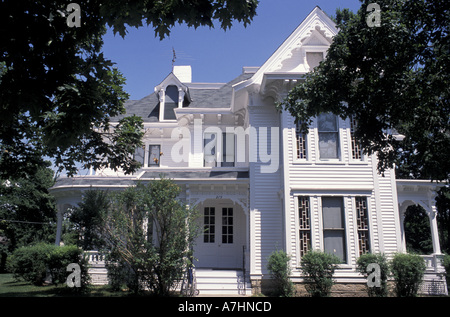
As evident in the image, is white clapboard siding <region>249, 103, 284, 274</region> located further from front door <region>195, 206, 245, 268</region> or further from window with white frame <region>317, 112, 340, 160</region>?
front door <region>195, 206, 245, 268</region>

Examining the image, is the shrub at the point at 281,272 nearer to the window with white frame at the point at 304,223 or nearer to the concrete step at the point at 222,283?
the window with white frame at the point at 304,223

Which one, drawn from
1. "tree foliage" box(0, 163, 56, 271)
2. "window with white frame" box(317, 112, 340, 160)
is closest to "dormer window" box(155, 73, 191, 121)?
"window with white frame" box(317, 112, 340, 160)

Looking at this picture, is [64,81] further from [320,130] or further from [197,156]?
[197,156]

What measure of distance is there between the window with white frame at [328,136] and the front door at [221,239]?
501 centimetres

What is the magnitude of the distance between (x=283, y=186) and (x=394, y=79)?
248 inches

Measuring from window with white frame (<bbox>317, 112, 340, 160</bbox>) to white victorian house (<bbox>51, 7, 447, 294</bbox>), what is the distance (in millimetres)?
39

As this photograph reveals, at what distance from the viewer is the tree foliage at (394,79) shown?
26.8 feet

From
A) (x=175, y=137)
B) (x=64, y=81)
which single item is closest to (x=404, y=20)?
(x=64, y=81)

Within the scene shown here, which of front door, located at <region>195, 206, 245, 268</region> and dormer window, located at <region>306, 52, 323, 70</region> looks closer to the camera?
dormer window, located at <region>306, 52, 323, 70</region>

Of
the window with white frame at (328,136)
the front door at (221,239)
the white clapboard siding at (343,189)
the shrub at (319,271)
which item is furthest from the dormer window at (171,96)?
the shrub at (319,271)

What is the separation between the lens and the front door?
52.5 ft

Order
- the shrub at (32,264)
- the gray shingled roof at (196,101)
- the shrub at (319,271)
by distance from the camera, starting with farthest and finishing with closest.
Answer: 1. the gray shingled roof at (196,101)
2. the shrub at (32,264)
3. the shrub at (319,271)

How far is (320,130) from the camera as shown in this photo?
47.4 ft

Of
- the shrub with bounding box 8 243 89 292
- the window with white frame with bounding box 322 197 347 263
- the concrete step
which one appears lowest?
the concrete step
